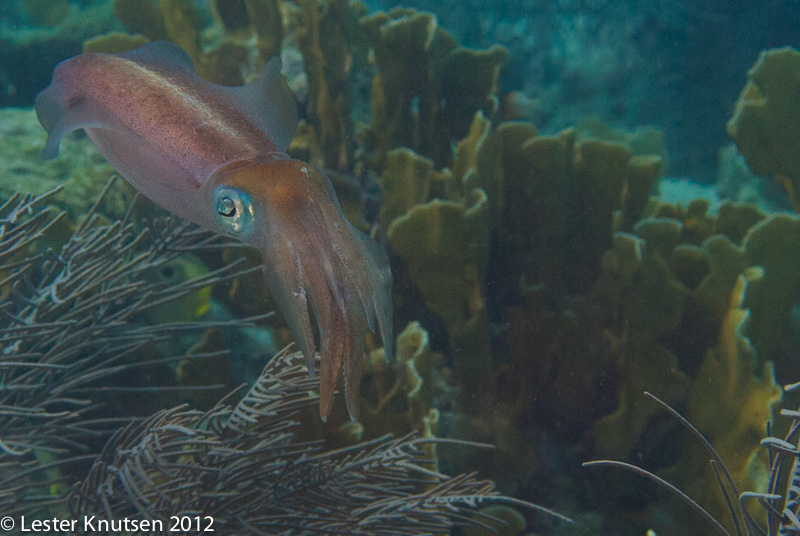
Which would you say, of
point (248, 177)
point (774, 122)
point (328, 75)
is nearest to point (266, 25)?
point (328, 75)

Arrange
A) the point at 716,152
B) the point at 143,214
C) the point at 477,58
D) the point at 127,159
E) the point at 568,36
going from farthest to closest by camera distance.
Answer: the point at 568,36
the point at 716,152
the point at 477,58
the point at 143,214
the point at 127,159

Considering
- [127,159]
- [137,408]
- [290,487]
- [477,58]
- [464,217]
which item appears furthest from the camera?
[477,58]

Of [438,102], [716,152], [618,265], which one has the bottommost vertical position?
[716,152]

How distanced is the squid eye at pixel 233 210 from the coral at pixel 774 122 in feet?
14.9

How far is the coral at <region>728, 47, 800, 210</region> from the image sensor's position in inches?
150

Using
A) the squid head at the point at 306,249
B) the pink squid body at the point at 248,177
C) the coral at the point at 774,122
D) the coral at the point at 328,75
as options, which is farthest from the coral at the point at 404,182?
the coral at the point at 774,122

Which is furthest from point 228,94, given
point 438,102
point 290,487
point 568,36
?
point 568,36

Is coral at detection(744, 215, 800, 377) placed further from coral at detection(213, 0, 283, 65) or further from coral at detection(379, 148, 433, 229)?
coral at detection(213, 0, 283, 65)

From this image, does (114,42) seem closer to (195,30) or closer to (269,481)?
(195,30)

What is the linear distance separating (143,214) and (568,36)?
12.1 meters

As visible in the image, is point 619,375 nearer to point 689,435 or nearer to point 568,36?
point 689,435

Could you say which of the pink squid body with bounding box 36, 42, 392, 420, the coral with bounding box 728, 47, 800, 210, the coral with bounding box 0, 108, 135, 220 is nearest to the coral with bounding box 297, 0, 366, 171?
the coral with bounding box 0, 108, 135, 220

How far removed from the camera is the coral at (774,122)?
3.82m

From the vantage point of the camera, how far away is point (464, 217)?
2.64 m
